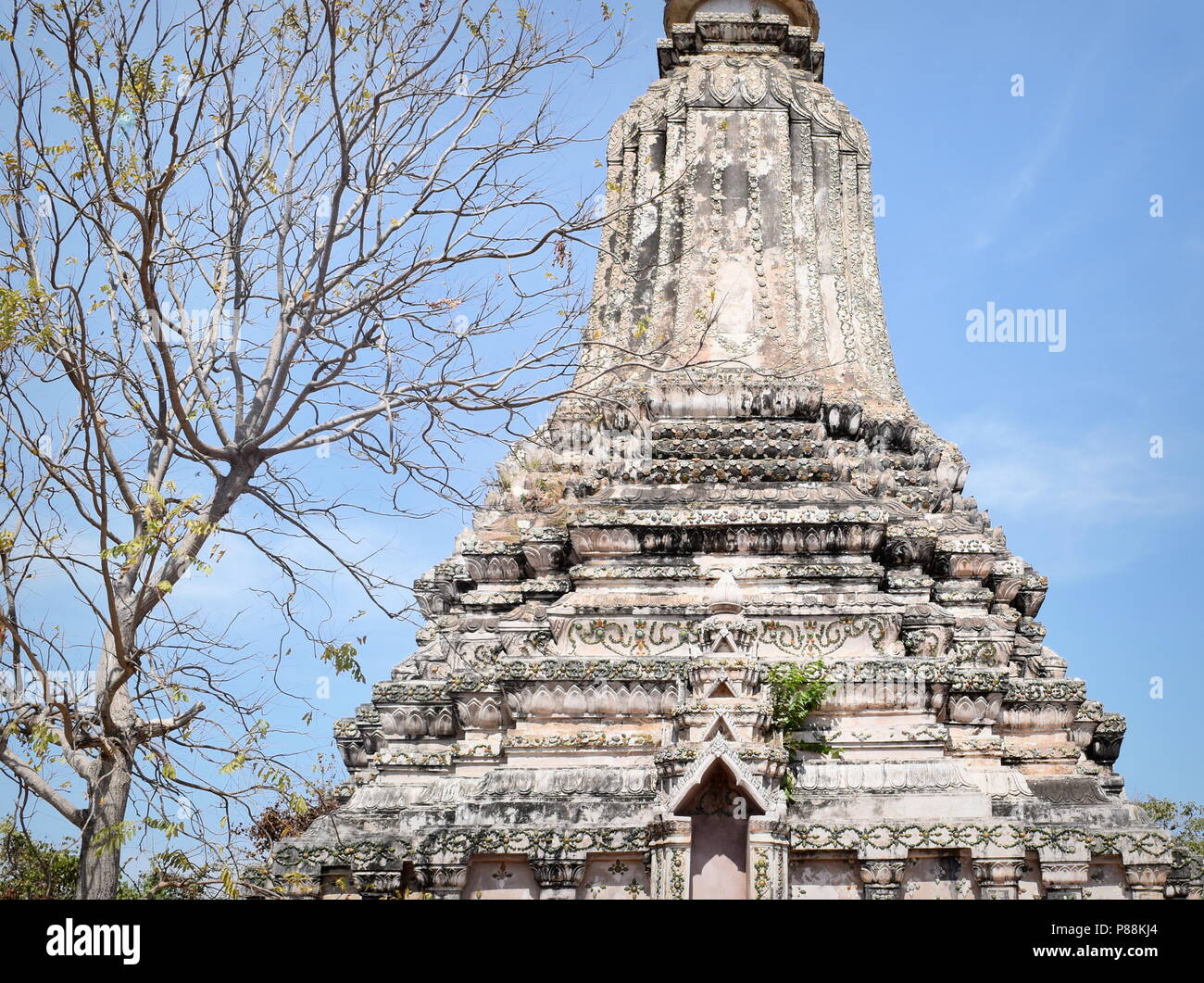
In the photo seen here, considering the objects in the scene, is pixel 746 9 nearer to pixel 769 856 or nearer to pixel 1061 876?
pixel 1061 876

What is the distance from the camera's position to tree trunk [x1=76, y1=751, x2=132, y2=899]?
8.89 m

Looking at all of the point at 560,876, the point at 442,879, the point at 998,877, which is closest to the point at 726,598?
the point at 560,876

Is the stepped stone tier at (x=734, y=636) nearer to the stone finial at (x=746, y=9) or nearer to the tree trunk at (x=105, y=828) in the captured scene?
the stone finial at (x=746, y=9)

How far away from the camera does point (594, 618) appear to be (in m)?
13.9

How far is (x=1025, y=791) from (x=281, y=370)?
345 inches

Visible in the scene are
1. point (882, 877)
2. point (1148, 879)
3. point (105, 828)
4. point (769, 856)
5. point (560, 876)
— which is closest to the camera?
point (105, 828)

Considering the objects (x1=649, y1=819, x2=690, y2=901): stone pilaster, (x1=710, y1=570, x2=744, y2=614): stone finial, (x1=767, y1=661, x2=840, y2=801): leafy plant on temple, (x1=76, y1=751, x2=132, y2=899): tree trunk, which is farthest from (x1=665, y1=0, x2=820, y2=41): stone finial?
(x1=76, y1=751, x2=132, y2=899): tree trunk

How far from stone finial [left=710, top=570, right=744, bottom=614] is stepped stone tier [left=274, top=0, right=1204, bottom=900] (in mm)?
51

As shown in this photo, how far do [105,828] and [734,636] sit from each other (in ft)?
19.4

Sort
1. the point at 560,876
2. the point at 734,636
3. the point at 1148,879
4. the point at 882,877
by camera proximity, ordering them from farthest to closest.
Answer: the point at 1148,879, the point at 734,636, the point at 560,876, the point at 882,877

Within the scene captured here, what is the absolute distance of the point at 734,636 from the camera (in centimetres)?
1227

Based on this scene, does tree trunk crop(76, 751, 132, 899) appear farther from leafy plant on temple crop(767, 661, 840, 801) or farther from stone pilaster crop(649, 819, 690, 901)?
leafy plant on temple crop(767, 661, 840, 801)

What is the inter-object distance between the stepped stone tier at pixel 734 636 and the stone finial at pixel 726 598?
5 cm

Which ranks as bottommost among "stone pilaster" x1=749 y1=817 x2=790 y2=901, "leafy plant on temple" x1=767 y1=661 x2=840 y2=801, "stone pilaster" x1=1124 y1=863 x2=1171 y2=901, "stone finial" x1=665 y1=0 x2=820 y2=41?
"stone pilaster" x1=1124 y1=863 x2=1171 y2=901
